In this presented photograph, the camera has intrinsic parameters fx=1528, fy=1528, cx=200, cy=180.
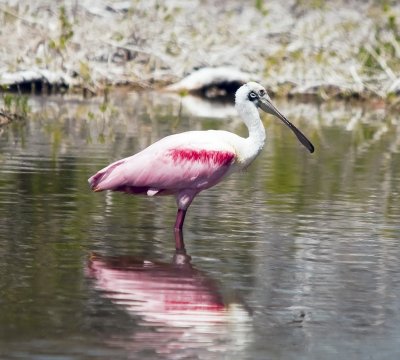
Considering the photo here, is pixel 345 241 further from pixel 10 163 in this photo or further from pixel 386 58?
pixel 386 58

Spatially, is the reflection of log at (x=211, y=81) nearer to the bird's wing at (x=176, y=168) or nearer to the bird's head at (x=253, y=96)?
the bird's head at (x=253, y=96)

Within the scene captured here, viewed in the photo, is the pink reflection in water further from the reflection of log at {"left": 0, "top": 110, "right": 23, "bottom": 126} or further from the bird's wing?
the reflection of log at {"left": 0, "top": 110, "right": 23, "bottom": 126}

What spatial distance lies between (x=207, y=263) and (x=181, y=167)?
1.36m

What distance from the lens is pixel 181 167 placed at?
37.1ft

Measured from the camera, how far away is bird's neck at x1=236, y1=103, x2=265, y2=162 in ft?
37.8

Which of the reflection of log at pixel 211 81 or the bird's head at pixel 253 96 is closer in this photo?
the bird's head at pixel 253 96

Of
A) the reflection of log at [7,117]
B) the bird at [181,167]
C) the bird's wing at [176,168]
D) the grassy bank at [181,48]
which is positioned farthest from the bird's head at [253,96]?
the grassy bank at [181,48]

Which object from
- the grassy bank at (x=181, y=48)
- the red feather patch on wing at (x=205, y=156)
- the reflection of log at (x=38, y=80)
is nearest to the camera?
the red feather patch on wing at (x=205, y=156)

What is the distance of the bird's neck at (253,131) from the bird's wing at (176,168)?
216mm

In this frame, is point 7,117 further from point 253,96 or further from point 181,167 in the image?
point 181,167

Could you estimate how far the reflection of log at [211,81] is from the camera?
3341 cm

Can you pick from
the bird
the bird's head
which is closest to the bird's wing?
the bird

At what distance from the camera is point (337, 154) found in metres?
19.1

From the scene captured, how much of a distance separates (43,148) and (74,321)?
409 inches
